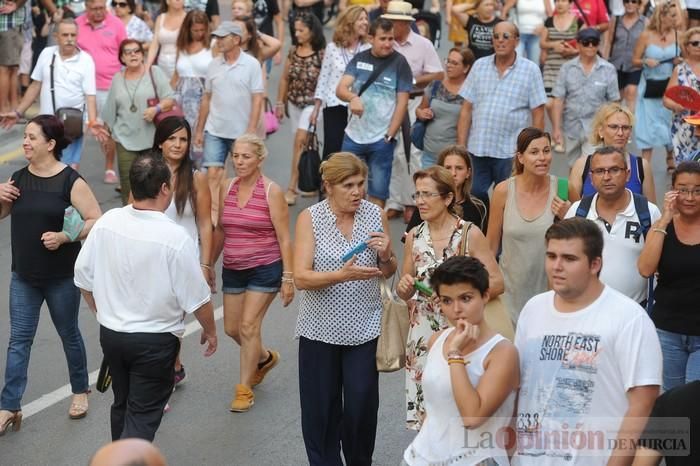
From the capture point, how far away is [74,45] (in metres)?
12.8

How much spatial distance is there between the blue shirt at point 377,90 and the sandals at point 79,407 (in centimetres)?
440

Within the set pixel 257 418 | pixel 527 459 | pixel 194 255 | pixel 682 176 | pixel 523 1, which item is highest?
pixel 523 1

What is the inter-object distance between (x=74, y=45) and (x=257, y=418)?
5665mm

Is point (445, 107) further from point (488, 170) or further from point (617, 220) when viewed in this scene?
point (617, 220)

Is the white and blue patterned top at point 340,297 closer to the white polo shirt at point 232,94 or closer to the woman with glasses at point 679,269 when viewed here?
the woman with glasses at point 679,269

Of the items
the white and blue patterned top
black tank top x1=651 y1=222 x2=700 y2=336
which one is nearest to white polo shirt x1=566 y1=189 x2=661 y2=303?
black tank top x1=651 y1=222 x2=700 y2=336

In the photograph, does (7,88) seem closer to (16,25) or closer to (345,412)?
(16,25)

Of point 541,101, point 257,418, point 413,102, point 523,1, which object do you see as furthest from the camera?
point 523,1

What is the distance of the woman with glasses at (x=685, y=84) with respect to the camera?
35.7 ft

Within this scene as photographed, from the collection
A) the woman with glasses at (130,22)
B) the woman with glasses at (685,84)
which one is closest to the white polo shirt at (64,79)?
the woman with glasses at (130,22)

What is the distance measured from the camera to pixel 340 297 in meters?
7.01

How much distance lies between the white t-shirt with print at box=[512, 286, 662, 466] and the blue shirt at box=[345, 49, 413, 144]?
22.2 feet

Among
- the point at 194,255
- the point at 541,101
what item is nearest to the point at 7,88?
the point at 541,101

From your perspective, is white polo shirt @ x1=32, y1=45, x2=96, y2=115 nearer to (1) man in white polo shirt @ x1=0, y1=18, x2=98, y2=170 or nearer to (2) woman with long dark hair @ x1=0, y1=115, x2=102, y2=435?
(1) man in white polo shirt @ x1=0, y1=18, x2=98, y2=170
